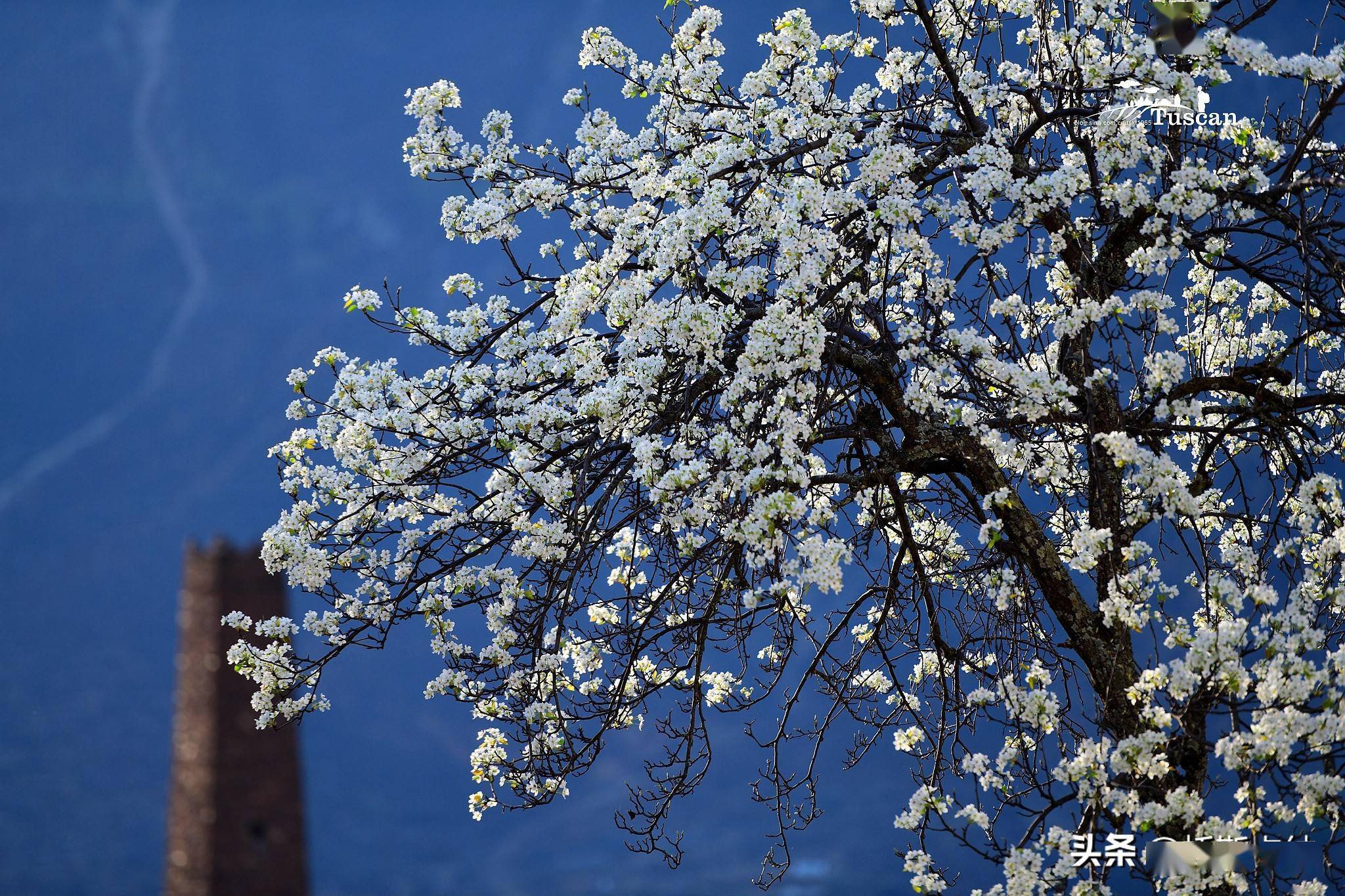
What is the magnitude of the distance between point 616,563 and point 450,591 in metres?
2.40

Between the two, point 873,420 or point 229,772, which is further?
point 229,772

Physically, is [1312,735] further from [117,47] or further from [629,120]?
[117,47]

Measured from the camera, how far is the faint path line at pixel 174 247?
153ft

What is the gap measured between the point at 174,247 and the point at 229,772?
152ft

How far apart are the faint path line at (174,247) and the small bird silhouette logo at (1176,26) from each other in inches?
1811

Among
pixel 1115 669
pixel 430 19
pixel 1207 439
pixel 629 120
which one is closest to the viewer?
pixel 1115 669

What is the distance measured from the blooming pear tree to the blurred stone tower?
249 cm

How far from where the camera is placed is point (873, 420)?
22.1 ft

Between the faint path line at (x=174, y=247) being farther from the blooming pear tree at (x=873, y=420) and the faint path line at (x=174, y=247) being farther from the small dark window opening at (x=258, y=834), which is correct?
the blooming pear tree at (x=873, y=420)

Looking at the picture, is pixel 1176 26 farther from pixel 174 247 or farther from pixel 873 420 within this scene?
pixel 174 247

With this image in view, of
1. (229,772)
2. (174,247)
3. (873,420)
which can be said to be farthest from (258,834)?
(174,247)

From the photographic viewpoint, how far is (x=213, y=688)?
30.5 feet

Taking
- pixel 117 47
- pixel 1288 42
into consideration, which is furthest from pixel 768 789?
pixel 117 47

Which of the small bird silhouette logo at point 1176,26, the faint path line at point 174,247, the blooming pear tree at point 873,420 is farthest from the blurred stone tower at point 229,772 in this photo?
the faint path line at point 174,247
